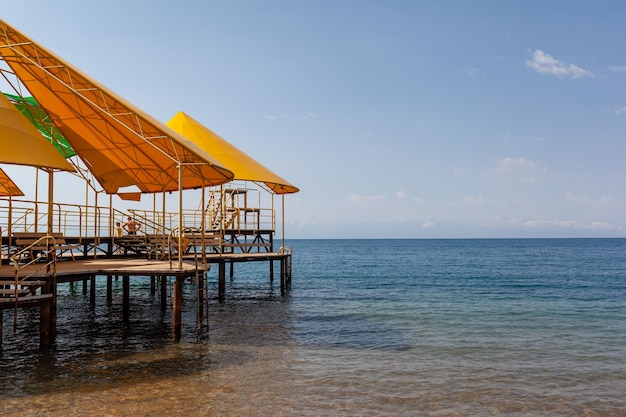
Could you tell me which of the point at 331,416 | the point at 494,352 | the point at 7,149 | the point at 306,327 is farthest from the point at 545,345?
the point at 7,149

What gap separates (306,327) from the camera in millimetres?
18531

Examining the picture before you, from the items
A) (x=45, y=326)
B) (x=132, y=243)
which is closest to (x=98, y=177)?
(x=132, y=243)

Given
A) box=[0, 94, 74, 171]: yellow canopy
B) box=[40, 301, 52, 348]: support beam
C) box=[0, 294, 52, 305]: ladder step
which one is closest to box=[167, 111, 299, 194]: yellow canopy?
box=[0, 94, 74, 171]: yellow canopy

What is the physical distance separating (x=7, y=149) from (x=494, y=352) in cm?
1433

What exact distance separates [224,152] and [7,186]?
9.31 meters

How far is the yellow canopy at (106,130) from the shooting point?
14.3 meters

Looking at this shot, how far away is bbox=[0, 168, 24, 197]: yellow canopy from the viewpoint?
22125mm

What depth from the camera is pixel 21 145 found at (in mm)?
14406

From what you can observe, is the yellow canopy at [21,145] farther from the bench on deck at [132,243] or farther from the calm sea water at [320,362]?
the bench on deck at [132,243]

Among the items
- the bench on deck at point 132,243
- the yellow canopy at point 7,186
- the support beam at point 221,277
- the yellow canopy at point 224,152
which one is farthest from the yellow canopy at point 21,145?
the support beam at point 221,277

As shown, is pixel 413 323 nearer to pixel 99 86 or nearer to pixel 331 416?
pixel 331 416

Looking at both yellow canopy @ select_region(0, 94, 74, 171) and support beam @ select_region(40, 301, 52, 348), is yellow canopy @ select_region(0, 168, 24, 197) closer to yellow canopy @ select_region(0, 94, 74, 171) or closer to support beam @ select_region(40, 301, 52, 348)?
yellow canopy @ select_region(0, 94, 74, 171)

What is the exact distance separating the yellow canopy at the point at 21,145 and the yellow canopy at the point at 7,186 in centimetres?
775

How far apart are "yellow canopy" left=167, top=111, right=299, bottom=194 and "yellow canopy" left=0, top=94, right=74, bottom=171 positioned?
982 cm
